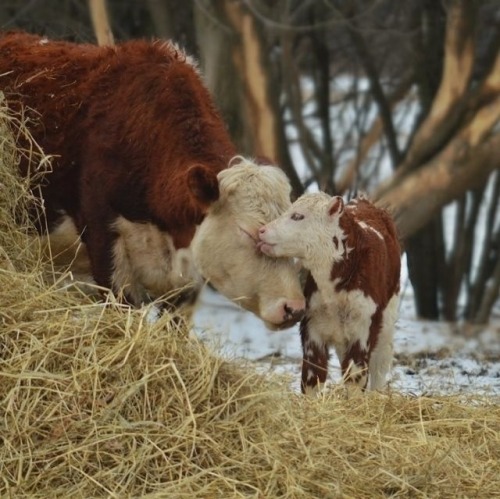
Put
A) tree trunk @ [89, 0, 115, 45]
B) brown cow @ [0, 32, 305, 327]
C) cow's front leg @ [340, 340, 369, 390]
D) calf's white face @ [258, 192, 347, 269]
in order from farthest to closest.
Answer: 1. tree trunk @ [89, 0, 115, 45]
2. brown cow @ [0, 32, 305, 327]
3. cow's front leg @ [340, 340, 369, 390]
4. calf's white face @ [258, 192, 347, 269]

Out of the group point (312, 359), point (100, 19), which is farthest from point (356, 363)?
point (100, 19)

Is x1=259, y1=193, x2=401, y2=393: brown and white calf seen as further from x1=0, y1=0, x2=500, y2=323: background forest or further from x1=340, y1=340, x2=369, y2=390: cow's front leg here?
x1=0, y1=0, x2=500, y2=323: background forest

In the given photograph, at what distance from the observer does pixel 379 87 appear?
565 inches

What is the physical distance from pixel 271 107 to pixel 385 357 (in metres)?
4.34

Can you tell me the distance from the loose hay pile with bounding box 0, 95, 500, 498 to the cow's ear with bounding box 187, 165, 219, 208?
1.06 meters

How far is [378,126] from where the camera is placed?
16375mm

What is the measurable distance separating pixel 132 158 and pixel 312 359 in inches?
57.9

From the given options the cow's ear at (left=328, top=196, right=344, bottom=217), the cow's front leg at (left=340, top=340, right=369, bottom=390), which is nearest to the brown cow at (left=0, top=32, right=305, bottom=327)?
the cow's ear at (left=328, top=196, right=344, bottom=217)

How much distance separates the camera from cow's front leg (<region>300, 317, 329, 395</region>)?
7.20 m

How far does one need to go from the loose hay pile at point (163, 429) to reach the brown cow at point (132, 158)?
1151 millimetres

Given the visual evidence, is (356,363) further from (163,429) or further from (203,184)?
(163,429)

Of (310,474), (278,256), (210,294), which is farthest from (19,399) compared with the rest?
(210,294)

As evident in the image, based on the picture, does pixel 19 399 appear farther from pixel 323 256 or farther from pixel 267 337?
pixel 267 337

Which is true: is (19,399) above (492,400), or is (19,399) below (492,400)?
above
